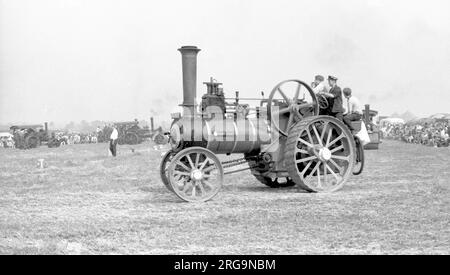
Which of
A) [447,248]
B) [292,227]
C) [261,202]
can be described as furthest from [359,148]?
[447,248]

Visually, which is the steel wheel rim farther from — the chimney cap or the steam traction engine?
the chimney cap

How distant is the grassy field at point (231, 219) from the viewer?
5824 mm

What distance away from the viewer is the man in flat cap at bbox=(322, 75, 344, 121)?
9742 mm

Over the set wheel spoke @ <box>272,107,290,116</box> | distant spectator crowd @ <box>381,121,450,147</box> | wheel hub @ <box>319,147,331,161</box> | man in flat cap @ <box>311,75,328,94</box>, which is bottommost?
wheel hub @ <box>319,147,331,161</box>

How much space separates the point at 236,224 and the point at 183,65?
2.81 meters

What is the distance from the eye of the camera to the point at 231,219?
7.20 metres

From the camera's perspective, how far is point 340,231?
642 centimetres

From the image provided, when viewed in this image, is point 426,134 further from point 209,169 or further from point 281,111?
point 209,169

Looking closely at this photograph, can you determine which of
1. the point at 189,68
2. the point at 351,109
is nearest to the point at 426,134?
the point at 351,109

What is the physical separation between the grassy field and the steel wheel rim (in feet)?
1.02

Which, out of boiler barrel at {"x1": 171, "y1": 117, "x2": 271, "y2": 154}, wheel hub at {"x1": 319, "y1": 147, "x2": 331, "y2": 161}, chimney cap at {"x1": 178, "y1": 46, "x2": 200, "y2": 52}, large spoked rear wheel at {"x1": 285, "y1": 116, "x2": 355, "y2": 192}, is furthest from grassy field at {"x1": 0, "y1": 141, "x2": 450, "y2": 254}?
chimney cap at {"x1": 178, "y1": 46, "x2": 200, "y2": 52}

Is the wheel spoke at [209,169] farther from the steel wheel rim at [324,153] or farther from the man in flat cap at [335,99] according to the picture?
the man in flat cap at [335,99]

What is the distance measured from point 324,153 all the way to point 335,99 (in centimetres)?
94

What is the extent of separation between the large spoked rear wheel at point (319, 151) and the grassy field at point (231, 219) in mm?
301
